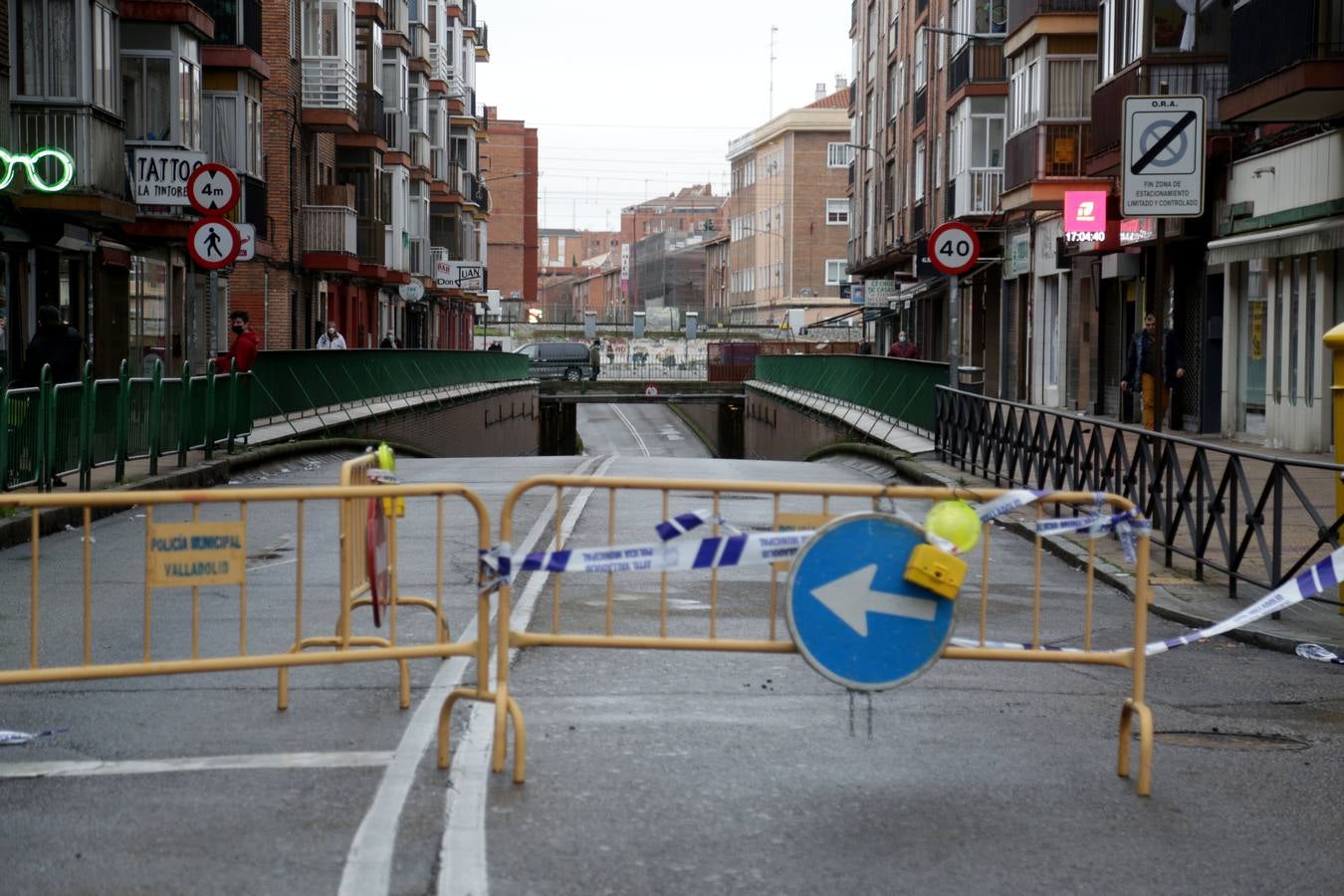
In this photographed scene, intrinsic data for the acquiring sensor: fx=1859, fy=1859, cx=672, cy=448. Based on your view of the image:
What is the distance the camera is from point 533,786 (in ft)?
19.3

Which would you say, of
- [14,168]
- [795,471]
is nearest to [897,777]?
[795,471]

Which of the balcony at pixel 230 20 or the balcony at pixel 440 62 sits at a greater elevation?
the balcony at pixel 440 62

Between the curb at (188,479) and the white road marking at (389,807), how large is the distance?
2354mm

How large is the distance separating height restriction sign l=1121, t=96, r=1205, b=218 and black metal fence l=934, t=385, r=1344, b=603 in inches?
72.3

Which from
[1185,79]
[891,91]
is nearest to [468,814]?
[1185,79]

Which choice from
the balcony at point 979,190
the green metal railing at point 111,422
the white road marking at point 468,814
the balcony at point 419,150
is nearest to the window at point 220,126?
the green metal railing at point 111,422

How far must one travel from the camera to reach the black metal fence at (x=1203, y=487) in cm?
1010

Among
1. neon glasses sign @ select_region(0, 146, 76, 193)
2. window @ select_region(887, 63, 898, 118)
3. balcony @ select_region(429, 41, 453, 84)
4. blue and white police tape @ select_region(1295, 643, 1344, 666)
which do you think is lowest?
blue and white police tape @ select_region(1295, 643, 1344, 666)

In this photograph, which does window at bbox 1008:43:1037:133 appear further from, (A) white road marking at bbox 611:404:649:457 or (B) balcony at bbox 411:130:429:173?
(B) balcony at bbox 411:130:429:173

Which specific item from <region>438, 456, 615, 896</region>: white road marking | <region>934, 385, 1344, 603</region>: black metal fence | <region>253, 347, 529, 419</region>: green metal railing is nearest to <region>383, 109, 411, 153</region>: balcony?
<region>253, 347, 529, 419</region>: green metal railing

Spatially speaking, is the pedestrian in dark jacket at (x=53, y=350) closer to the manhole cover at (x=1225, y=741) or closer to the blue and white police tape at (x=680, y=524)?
the blue and white police tape at (x=680, y=524)

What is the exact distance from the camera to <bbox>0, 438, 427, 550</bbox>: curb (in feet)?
44.5

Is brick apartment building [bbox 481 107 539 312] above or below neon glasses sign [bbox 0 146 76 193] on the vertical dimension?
above

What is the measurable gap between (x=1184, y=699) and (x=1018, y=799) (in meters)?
2.29
